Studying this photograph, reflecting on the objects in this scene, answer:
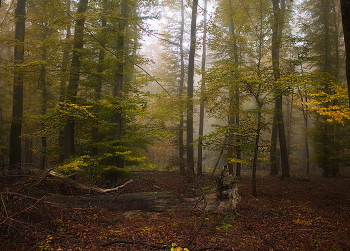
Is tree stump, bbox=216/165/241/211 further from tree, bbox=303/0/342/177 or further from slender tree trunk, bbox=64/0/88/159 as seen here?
tree, bbox=303/0/342/177

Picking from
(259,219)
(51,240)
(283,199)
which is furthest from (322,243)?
(51,240)

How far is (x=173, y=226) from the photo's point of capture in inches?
254

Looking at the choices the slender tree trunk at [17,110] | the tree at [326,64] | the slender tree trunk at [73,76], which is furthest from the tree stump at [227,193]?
the tree at [326,64]

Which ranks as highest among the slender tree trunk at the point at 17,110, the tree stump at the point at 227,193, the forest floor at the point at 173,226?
the slender tree trunk at the point at 17,110

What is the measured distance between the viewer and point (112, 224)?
21.1ft

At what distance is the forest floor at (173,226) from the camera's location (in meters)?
4.80

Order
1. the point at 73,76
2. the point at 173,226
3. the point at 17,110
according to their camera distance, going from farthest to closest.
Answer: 1. the point at 17,110
2. the point at 73,76
3. the point at 173,226

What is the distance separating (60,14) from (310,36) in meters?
19.7

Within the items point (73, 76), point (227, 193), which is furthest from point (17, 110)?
point (227, 193)

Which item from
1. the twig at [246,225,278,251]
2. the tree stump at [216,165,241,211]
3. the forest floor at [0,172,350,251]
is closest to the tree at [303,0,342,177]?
the forest floor at [0,172,350,251]

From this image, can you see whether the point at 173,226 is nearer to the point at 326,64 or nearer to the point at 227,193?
the point at 227,193

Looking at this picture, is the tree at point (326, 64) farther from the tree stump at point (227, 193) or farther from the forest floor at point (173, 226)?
the tree stump at point (227, 193)

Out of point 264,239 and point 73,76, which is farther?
point 73,76

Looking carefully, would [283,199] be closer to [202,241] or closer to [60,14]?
[202,241]
